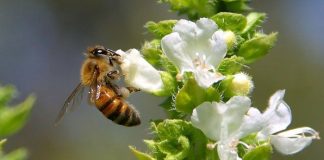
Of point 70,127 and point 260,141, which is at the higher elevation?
point 260,141

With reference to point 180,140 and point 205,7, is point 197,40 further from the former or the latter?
point 180,140

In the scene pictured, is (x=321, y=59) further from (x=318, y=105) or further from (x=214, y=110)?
(x=214, y=110)

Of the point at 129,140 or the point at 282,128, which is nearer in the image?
the point at 282,128

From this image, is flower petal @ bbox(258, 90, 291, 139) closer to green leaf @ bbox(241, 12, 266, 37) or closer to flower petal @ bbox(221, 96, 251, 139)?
flower petal @ bbox(221, 96, 251, 139)

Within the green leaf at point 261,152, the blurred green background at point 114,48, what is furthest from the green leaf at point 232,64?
the blurred green background at point 114,48

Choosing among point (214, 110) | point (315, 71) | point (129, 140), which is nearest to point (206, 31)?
point (214, 110)

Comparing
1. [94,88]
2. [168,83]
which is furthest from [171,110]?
[94,88]

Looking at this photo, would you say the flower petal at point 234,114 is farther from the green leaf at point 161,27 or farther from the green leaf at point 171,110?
the green leaf at point 161,27

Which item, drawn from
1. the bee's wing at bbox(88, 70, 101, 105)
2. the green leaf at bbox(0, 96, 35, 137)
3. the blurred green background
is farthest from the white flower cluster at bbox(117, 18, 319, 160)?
the blurred green background
